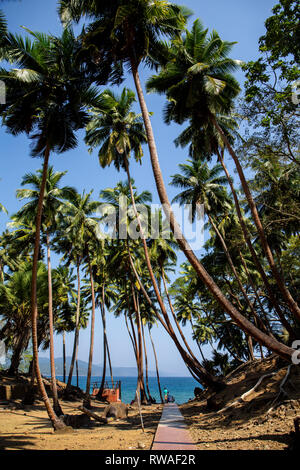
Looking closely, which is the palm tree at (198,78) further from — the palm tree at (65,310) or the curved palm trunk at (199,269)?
the palm tree at (65,310)

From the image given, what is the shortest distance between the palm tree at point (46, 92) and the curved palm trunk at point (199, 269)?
3.24m

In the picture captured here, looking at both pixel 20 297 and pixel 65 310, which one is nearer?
pixel 20 297

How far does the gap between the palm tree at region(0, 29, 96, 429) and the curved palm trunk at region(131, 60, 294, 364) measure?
10.6 ft

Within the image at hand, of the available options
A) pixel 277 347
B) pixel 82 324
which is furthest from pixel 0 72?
→ pixel 82 324

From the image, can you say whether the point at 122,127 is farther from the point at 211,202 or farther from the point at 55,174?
the point at 211,202

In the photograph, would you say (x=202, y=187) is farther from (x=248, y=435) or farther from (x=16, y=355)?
(x=16, y=355)

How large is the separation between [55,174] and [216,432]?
16.7 metres

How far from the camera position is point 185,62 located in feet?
45.8

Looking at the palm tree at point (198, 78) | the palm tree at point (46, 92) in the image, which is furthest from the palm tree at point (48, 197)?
the palm tree at point (198, 78)

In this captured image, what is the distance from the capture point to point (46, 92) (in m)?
11.9

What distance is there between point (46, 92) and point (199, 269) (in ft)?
32.6

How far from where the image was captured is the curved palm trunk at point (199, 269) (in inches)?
235

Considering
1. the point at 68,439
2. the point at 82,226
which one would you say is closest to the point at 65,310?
the point at 82,226

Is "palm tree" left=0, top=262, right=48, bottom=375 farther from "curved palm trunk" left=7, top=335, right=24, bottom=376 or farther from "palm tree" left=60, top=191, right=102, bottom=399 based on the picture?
"palm tree" left=60, top=191, right=102, bottom=399
